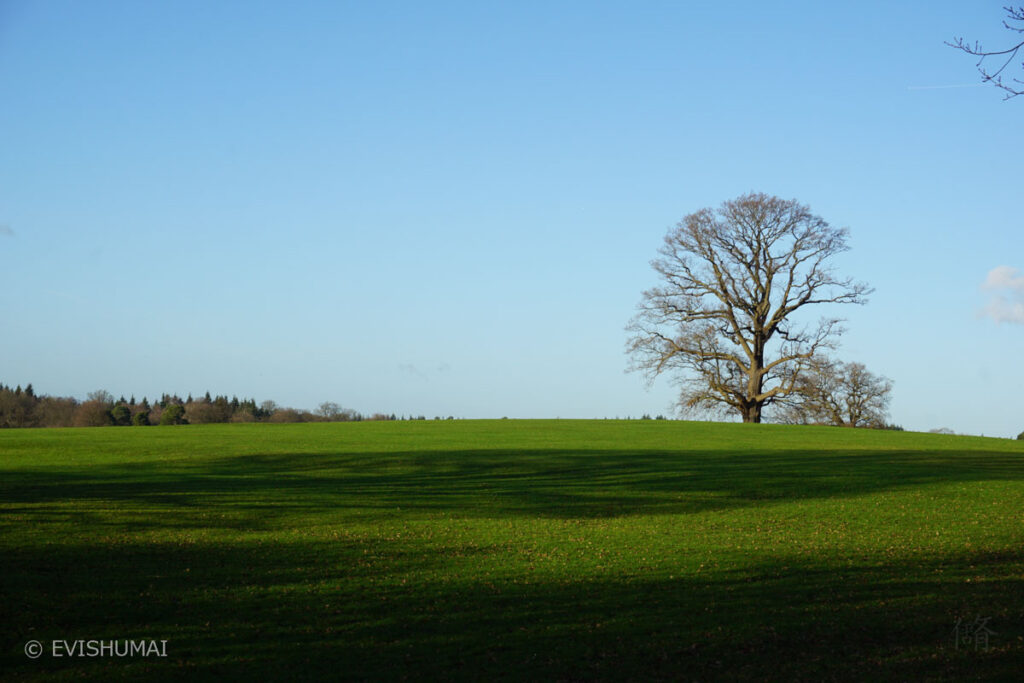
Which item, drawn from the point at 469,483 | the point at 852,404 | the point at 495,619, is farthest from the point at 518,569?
the point at 852,404

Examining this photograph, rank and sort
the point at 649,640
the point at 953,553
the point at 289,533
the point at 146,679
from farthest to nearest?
the point at 289,533
the point at 953,553
the point at 649,640
the point at 146,679

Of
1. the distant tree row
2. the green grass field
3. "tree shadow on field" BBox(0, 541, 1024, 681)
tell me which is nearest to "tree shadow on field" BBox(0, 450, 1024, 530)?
the green grass field

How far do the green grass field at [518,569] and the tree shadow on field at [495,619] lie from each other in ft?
0.15

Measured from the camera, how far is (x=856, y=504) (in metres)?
20.8

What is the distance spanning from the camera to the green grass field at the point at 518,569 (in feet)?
33.1

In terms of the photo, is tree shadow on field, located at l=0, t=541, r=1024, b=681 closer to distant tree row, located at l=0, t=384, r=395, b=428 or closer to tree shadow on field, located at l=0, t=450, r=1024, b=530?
tree shadow on field, located at l=0, t=450, r=1024, b=530

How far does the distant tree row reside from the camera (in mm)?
73625

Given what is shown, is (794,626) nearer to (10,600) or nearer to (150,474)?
(10,600)

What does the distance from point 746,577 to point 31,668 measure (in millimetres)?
10384

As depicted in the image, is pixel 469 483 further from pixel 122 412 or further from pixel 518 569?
pixel 122 412

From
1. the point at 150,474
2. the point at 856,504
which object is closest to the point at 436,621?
the point at 856,504

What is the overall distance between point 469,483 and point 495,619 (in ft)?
42.8

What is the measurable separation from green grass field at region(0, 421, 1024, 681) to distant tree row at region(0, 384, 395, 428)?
43689mm

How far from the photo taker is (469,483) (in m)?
24.5
